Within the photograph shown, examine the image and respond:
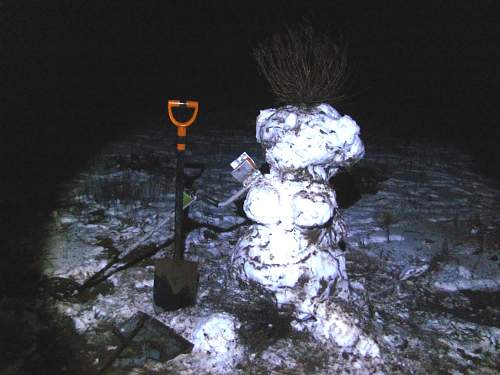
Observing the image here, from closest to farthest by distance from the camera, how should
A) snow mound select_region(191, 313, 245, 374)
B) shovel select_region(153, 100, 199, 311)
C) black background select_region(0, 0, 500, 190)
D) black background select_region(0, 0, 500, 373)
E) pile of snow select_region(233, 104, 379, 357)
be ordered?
snow mound select_region(191, 313, 245, 374) < pile of snow select_region(233, 104, 379, 357) < shovel select_region(153, 100, 199, 311) < black background select_region(0, 0, 500, 373) < black background select_region(0, 0, 500, 190)

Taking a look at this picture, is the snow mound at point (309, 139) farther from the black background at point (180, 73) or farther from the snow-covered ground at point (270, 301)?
the black background at point (180, 73)

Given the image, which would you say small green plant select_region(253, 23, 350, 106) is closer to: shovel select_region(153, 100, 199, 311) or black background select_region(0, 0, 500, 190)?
shovel select_region(153, 100, 199, 311)

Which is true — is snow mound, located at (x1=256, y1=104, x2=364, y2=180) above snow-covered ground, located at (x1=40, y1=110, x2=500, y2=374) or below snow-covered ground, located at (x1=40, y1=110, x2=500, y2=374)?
above

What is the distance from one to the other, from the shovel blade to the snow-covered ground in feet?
0.33

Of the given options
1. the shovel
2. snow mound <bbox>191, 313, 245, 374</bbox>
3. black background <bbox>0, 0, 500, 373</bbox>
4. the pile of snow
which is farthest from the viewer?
black background <bbox>0, 0, 500, 373</bbox>

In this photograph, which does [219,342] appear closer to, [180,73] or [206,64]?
[180,73]

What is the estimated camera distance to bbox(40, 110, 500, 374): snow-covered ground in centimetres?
286

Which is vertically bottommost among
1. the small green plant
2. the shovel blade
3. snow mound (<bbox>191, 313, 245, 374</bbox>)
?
snow mound (<bbox>191, 313, 245, 374</bbox>)

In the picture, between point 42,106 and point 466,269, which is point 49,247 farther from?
point 42,106

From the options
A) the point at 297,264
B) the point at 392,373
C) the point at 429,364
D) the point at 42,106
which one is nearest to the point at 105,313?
the point at 297,264

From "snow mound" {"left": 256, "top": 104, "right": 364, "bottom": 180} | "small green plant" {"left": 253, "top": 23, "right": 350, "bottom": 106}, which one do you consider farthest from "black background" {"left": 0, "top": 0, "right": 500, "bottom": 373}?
"small green plant" {"left": 253, "top": 23, "right": 350, "bottom": 106}

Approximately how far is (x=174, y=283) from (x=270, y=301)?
0.76 m

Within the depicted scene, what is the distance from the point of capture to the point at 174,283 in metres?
3.20

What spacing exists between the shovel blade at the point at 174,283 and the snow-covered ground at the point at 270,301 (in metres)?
0.10
